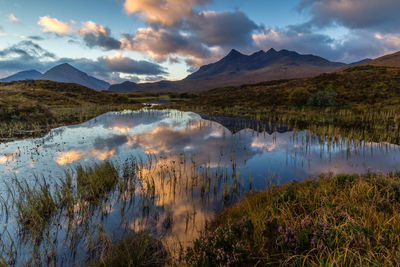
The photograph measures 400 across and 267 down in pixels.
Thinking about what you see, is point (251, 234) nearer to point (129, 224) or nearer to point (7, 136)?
point (129, 224)

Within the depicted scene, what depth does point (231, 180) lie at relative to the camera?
36.5ft

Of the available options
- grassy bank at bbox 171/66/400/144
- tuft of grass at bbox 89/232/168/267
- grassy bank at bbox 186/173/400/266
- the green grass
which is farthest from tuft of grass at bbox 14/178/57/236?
grassy bank at bbox 171/66/400/144

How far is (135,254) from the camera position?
5250 mm

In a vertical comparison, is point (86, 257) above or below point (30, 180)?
below

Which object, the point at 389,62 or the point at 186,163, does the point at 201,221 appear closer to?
the point at 186,163

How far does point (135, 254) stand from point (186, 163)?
879 centimetres

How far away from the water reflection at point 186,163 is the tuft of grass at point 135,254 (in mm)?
566

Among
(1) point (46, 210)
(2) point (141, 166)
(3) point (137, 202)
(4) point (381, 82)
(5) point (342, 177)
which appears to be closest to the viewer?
(1) point (46, 210)

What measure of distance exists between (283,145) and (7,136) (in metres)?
29.9

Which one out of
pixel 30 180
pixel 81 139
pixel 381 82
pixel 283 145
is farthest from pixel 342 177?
pixel 381 82

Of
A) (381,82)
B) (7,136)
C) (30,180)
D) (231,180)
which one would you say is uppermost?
(381,82)

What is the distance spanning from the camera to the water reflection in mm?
7926

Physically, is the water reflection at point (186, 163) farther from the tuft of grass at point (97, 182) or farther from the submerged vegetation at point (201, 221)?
the tuft of grass at point (97, 182)

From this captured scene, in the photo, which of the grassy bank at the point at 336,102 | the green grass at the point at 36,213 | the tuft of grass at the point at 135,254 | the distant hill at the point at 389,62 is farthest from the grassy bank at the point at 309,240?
the distant hill at the point at 389,62
